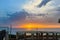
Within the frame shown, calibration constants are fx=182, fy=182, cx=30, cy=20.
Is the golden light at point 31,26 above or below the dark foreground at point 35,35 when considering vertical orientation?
above

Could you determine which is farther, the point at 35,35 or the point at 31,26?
the point at 31,26

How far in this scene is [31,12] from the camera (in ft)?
17.3

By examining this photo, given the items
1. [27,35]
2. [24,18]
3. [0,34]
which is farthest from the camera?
[24,18]

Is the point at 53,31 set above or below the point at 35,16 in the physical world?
below

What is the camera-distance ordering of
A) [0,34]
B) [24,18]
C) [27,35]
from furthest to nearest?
[24,18]
[27,35]
[0,34]

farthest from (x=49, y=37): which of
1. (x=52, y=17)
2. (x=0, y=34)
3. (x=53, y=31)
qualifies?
(x=0, y=34)

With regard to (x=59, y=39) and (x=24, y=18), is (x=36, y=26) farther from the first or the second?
(x=59, y=39)

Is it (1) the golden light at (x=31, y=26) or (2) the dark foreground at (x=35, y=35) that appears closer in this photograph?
(2) the dark foreground at (x=35, y=35)

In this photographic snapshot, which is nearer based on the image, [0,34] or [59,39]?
[0,34]

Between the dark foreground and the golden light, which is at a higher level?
the golden light

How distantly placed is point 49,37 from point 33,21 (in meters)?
0.65

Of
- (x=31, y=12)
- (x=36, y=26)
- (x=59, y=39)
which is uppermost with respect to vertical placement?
(x=31, y=12)

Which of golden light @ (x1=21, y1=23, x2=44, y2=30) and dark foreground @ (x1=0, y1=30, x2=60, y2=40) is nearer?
dark foreground @ (x1=0, y1=30, x2=60, y2=40)

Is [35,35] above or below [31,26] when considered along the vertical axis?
below
